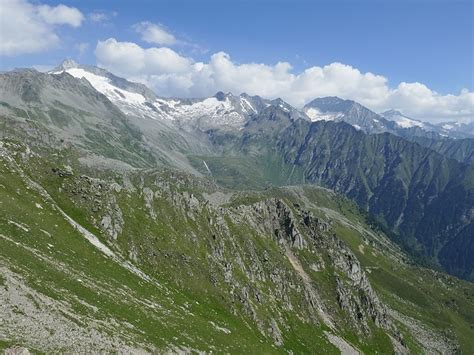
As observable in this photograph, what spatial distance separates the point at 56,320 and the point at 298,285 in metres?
119

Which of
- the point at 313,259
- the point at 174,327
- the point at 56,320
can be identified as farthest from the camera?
the point at 313,259

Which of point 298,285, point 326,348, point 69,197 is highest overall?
point 69,197

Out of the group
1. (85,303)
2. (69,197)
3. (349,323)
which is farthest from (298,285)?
(85,303)

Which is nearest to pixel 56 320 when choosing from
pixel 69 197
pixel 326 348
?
pixel 69 197

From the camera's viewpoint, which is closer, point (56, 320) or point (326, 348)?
point (56, 320)

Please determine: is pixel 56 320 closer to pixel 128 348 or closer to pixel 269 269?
pixel 128 348

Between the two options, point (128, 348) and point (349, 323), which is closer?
point (128, 348)

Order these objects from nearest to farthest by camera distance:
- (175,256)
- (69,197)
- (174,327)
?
(174,327) → (69,197) → (175,256)

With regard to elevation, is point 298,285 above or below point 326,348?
above

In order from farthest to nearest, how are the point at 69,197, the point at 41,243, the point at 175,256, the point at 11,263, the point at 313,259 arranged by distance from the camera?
the point at 313,259
the point at 175,256
the point at 69,197
the point at 41,243
the point at 11,263

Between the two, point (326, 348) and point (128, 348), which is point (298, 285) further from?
point (128, 348)

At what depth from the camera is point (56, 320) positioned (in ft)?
175

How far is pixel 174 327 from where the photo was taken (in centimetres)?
7569

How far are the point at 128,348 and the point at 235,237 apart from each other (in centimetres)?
10902
